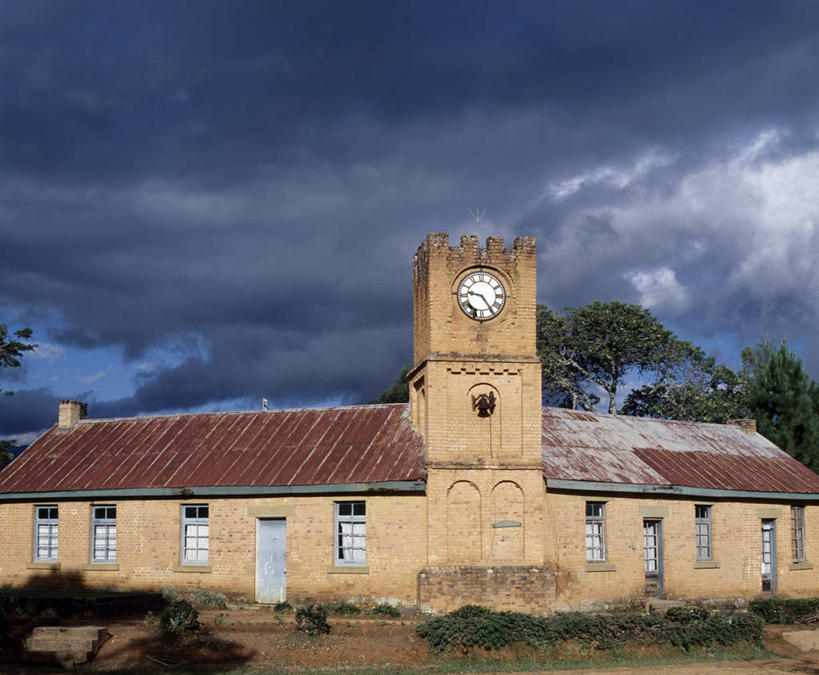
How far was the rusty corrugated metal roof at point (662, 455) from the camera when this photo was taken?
2547 cm

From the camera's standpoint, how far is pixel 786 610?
25.3 metres

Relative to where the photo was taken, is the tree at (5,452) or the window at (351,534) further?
the tree at (5,452)

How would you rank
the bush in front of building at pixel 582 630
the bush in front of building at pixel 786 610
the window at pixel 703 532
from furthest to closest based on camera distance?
1. the window at pixel 703 532
2. the bush in front of building at pixel 786 610
3. the bush in front of building at pixel 582 630

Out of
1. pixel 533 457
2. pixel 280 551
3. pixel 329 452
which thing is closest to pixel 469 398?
pixel 533 457

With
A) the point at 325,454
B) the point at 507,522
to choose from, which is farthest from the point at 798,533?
the point at 325,454

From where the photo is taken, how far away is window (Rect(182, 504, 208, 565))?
2478 centimetres

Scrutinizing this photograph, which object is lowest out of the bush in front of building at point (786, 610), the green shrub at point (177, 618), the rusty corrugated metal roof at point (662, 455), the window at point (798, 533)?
the bush in front of building at point (786, 610)

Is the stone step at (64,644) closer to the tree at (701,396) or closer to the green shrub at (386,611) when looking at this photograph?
the green shrub at (386,611)

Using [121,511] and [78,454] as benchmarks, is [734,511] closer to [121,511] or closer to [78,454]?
[121,511]

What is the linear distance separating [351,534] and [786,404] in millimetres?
20564

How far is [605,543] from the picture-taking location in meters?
24.8

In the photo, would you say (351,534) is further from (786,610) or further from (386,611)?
(786,610)

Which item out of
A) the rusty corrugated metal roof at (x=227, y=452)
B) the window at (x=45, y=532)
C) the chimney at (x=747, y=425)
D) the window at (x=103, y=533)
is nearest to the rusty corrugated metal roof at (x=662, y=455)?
the chimney at (x=747, y=425)

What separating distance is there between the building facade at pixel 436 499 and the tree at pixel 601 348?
55.7 feet
